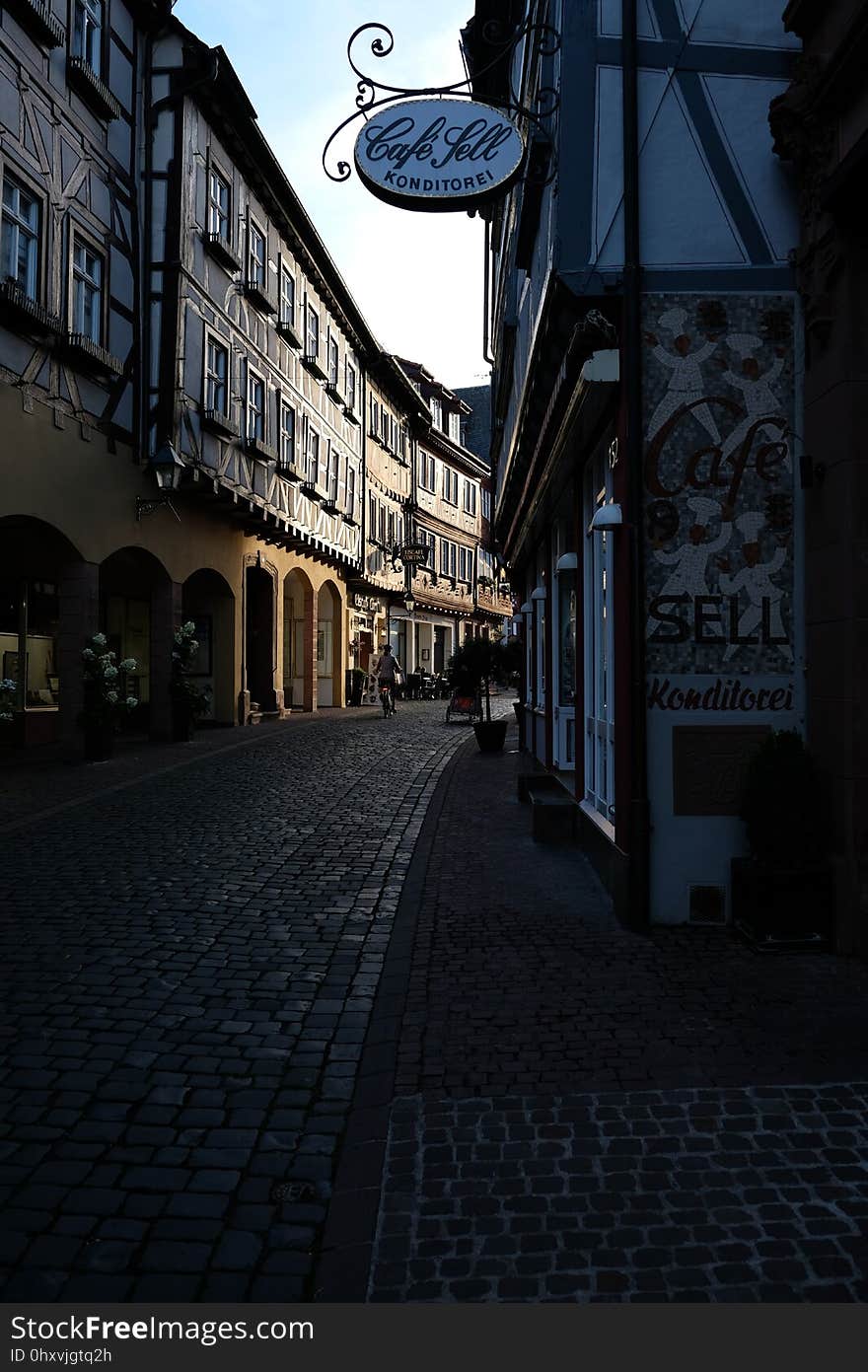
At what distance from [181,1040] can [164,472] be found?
1253 centimetres

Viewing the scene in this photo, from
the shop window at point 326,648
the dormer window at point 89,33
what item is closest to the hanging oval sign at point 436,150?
the dormer window at point 89,33

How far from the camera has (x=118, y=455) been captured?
1527cm

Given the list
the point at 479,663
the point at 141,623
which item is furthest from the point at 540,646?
the point at 141,623

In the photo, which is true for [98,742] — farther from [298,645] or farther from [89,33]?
[298,645]

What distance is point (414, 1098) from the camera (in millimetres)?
3590

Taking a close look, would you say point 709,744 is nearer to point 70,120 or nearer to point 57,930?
point 57,930

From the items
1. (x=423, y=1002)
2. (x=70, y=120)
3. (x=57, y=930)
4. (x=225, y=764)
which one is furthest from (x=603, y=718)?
(x=70, y=120)

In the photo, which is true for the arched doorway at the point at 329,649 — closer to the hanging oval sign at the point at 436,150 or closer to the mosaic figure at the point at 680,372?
the hanging oval sign at the point at 436,150

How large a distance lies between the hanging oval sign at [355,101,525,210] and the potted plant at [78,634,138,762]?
346 inches

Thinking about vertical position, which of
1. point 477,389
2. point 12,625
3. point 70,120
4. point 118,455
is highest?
point 477,389

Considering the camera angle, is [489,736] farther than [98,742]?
Yes

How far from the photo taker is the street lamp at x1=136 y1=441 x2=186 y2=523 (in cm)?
1532

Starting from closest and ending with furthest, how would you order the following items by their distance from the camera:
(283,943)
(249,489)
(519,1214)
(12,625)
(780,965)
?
1. (519,1214)
2. (780,965)
3. (283,943)
4. (12,625)
5. (249,489)

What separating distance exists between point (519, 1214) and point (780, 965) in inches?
104
